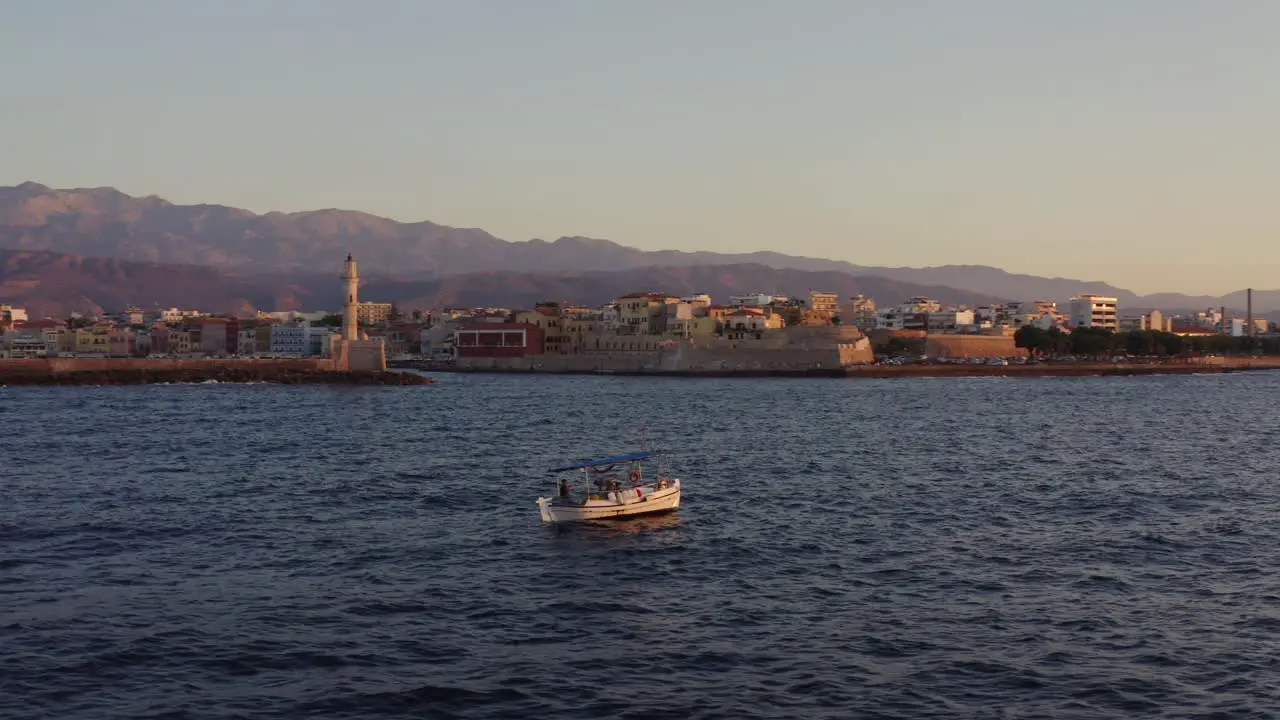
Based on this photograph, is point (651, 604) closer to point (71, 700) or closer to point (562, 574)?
point (562, 574)

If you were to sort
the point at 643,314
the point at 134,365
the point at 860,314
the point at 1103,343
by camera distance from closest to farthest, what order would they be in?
the point at 134,365, the point at 643,314, the point at 1103,343, the point at 860,314

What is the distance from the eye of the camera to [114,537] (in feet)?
89.5

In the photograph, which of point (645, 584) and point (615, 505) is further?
point (615, 505)

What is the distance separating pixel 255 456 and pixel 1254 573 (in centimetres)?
3203

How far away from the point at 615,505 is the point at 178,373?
78.4 metres

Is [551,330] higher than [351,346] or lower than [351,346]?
higher

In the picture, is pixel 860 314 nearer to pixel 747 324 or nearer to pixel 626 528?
pixel 747 324

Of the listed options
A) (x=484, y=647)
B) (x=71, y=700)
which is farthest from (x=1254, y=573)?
(x=71, y=700)

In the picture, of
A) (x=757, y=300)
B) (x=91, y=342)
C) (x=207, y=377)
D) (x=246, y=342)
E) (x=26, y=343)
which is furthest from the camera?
(x=757, y=300)

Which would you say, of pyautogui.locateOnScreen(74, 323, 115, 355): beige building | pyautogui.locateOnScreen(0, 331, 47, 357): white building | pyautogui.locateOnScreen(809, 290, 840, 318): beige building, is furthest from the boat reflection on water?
pyautogui.locateOnScreen(809, 290, 840, 318): beige building

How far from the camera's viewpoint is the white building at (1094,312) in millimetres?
188500

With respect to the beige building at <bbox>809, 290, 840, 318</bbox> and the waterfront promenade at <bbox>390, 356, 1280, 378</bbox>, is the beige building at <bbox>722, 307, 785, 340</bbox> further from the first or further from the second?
the beige building at <bbox>809, 290, 840, 318</bbox>

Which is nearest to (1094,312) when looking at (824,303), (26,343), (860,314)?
(860,314)

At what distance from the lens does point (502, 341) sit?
136 metres
